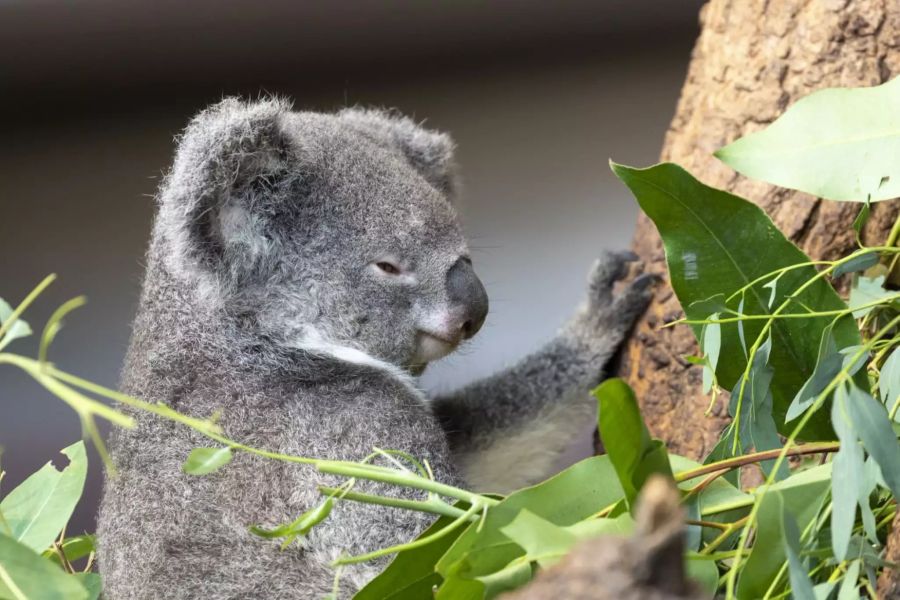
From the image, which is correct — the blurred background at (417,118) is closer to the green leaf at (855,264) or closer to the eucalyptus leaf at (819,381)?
the green leaf at (855,264)

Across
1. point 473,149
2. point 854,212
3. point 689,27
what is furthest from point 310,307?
point 689,27

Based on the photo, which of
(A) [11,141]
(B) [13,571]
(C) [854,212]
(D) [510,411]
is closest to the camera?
(B) [13,571]

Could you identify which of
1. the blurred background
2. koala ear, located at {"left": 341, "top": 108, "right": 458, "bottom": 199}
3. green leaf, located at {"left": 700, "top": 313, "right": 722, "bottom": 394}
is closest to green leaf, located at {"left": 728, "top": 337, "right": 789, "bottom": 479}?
green leaf, located at {"left": 700, "top": 313, "right": 722, "bottom": 394}

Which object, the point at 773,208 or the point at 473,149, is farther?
the point at 473,149

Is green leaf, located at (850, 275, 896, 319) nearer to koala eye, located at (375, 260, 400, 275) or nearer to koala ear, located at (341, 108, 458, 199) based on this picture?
koala eye, located at (375, 260, 400, 275)

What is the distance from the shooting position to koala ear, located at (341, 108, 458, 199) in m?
2.05

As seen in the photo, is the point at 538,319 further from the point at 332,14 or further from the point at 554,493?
the point at 554,493

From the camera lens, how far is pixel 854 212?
164cm

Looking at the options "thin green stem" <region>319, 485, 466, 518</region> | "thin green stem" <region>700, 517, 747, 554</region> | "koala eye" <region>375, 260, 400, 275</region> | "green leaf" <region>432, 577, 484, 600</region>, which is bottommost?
"thin green stem" <region>700, 517, 747, 554</region>

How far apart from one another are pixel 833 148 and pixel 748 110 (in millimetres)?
585

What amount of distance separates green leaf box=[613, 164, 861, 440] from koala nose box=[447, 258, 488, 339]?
0.44 m

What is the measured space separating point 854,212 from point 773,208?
0.14 m

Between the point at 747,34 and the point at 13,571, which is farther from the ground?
the point at 747,34

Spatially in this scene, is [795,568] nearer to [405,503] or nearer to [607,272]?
[405,503]
